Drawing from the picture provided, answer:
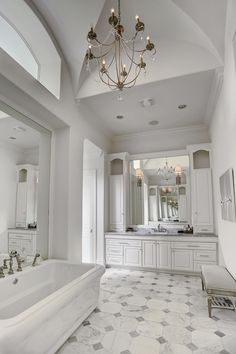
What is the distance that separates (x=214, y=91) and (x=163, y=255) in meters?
3.15

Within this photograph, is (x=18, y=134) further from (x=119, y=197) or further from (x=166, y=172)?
(x=166, y=172)

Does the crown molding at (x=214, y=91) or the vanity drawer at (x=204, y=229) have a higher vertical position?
the crown molding at (x=214, y=91)

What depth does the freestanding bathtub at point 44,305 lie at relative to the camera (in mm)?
1493

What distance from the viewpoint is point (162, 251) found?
4.32m

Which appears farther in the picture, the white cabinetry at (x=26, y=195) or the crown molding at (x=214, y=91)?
the white cabinetry at (x=26, y=195)

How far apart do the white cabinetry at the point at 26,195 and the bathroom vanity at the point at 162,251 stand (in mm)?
2082

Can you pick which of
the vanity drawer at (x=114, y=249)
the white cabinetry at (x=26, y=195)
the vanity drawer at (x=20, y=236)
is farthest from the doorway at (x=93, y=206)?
the vanity drawer at (x=20, y=236)

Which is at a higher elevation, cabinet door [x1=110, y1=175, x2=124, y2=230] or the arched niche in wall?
the arched niche in wall

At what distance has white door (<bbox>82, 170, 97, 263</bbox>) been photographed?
16.1 ft

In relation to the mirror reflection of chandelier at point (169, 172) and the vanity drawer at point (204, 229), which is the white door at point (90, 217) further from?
the vanity drawer at point (204, 229)

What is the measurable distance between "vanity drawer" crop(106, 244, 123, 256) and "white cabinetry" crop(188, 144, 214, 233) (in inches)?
64.8

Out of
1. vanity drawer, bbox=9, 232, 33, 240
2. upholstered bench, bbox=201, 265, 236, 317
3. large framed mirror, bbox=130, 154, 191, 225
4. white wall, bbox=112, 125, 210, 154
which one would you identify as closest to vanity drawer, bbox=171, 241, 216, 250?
large framed mirror, bbox=130, 154, 191, 225

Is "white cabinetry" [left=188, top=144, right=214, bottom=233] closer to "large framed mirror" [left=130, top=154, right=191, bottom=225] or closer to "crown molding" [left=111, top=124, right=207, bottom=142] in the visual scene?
"large framed mirror" [left=130, top=154, right=191, bottom=225]

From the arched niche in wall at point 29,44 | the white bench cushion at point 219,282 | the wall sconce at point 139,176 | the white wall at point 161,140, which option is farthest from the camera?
the wall sconce at point 139,176
